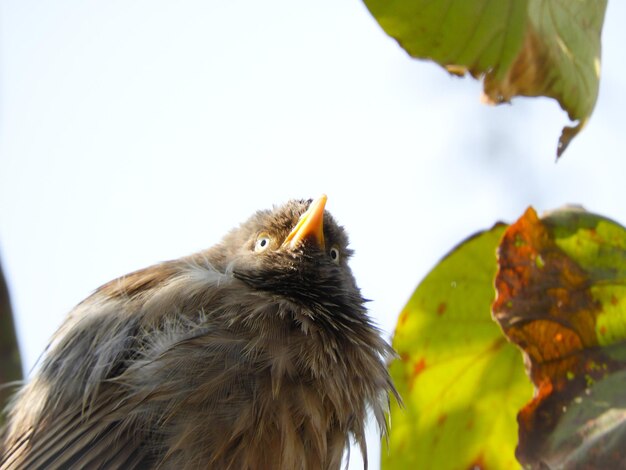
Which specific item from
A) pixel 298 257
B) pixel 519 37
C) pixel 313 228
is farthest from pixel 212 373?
pixel 519 37

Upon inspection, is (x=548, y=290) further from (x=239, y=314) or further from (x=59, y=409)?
(x=59, y=409)

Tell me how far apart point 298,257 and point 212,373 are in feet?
2.44

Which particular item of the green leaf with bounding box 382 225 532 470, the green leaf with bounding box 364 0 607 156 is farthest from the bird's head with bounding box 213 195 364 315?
the green leaf with bounding box 364 0 607 156

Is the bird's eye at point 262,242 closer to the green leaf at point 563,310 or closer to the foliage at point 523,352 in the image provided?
the foliage at point 523,352

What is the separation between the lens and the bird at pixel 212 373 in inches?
93.4

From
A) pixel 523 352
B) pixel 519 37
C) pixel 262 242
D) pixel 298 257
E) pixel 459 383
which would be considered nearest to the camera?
pixel 519 37

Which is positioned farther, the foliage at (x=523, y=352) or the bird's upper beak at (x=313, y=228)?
the bird's upper beak at (x=313, y=228)

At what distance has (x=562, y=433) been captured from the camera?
6.06ft

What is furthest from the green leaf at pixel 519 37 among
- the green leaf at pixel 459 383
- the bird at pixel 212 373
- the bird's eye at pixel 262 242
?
the bird's eye at pixel 262 242

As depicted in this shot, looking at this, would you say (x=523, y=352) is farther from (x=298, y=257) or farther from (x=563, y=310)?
(x=298, y=257)

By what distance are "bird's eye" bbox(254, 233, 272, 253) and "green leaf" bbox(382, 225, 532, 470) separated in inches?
40.5

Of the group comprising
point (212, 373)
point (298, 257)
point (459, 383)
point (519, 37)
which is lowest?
point (459, 383)

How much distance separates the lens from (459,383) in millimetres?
2320

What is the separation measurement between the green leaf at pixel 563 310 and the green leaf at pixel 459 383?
26 cm
